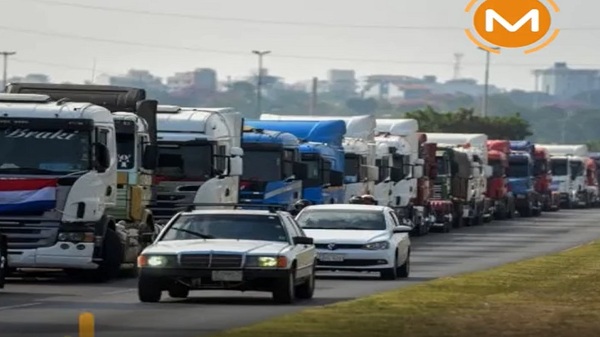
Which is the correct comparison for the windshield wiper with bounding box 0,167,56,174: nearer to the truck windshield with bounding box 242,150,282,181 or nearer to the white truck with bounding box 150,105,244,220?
the white truck with bounding box 150,105,244,220

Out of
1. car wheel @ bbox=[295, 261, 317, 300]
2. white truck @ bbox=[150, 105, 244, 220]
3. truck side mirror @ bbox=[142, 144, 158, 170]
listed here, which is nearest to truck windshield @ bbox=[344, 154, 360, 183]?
white truck @ bbox=[150, 105, 244, 220]

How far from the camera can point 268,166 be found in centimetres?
4819

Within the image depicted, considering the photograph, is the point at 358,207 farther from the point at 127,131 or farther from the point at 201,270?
the point at 201,270

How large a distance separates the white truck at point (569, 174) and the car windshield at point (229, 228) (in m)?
76.3

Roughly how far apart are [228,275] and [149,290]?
1264 millimetres

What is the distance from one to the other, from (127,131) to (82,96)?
9.51 feet

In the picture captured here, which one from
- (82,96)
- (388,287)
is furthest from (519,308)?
(82,96)

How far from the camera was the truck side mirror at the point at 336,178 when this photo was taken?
5456cm

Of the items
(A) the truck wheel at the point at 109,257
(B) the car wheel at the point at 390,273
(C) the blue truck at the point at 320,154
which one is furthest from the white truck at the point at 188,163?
(C) the blue truck at the point at 320,154

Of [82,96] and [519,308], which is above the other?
[82,96]

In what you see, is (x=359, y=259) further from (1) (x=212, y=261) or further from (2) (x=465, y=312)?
(2) (x=465, y=312)

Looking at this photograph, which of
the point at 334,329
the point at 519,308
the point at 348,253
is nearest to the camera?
the point at 334,329

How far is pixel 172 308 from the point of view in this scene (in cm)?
2762

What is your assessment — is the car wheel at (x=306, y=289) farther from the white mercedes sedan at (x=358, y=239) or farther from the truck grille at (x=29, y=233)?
the white mercedes sedan at (x=358, y=239)
